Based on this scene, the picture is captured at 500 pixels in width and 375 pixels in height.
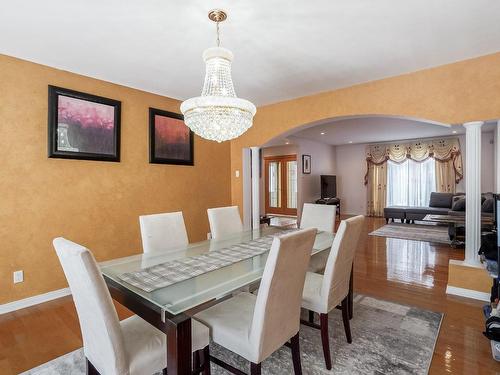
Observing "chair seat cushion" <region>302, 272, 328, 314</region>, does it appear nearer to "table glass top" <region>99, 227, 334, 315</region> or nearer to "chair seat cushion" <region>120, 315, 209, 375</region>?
"table glass top" <region>99, 227, 334, 315</region>

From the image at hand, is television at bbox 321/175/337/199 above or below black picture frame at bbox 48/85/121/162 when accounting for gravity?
below

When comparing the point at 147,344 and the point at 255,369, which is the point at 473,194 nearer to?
the point at 255,369

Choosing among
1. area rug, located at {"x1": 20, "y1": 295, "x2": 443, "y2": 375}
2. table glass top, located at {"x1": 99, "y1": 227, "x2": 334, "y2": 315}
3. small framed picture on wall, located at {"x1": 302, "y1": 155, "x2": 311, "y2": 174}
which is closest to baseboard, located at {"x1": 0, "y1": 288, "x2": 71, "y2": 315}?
area rug, located at {"x1": 20, "y1": 295, "x2": 443, "y2": 375}

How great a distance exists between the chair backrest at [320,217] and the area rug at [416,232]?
3.40 meters

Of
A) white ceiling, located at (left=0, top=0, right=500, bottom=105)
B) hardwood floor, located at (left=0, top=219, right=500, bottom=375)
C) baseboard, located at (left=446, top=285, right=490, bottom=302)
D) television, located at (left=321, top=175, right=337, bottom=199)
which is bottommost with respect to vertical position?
hardwood floor, located at (left=0, top=219, right=500, bottom=375)

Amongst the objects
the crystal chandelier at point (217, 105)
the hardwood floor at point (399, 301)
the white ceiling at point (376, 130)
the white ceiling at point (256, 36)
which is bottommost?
the hardwood floor at point (399, 301)

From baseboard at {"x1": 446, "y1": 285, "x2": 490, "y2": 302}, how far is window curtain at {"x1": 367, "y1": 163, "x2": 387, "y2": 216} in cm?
595

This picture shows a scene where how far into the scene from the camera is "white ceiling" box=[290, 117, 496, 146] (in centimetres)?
587

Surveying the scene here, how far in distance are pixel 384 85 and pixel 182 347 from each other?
348 centimetres

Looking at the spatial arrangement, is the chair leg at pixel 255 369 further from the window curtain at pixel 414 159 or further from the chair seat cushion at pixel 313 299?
the window curtain at pixel 414 159

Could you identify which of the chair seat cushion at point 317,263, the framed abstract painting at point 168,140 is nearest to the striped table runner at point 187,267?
the chair seat cushion at point 317,263

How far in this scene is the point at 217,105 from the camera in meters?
1.90

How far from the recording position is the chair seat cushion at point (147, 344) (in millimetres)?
1240

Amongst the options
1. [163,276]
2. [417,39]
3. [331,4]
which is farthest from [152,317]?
[417,39]
